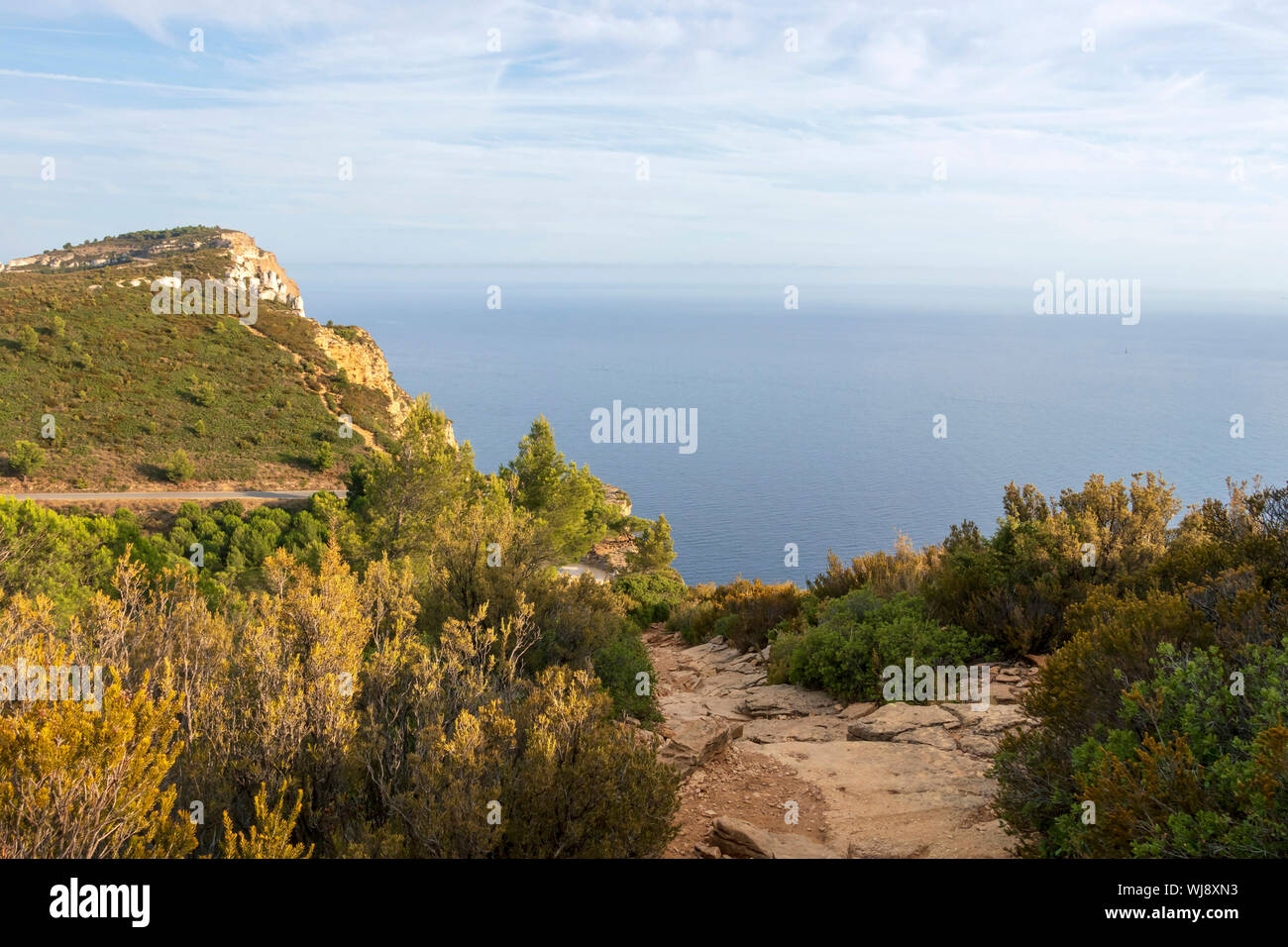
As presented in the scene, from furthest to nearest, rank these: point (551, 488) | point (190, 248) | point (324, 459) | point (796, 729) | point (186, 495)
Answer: point (190, 248) → point (324, 459) → point (186, 495) → point (551, 488) → point (796, 729)

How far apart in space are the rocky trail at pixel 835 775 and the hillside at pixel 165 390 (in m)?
39.9

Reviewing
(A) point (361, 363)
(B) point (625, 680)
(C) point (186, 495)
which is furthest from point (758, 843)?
(A) point (361, 363)

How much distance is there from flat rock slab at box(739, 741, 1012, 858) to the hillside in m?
41.2

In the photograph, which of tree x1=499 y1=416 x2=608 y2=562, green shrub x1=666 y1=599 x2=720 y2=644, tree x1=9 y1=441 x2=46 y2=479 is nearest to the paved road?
tree x1=9 y1=441 x2=46 y2=479

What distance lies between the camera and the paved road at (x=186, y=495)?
3578 cm

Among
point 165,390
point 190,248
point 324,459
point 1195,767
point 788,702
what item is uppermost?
point 190,248

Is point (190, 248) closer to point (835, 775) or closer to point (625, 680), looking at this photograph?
point (625, 680)

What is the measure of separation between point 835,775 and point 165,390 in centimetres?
5113

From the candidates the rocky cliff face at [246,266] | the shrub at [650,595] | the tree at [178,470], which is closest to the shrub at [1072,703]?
the shrub at [650,595]

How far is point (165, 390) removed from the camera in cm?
4653

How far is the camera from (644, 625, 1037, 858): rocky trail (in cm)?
549

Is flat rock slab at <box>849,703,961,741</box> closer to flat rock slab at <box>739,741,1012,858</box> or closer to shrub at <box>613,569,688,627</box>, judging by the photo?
flat rock slab at <box>739,741,1012,858</box>

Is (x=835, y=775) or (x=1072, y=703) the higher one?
(x=1072, y=703)
